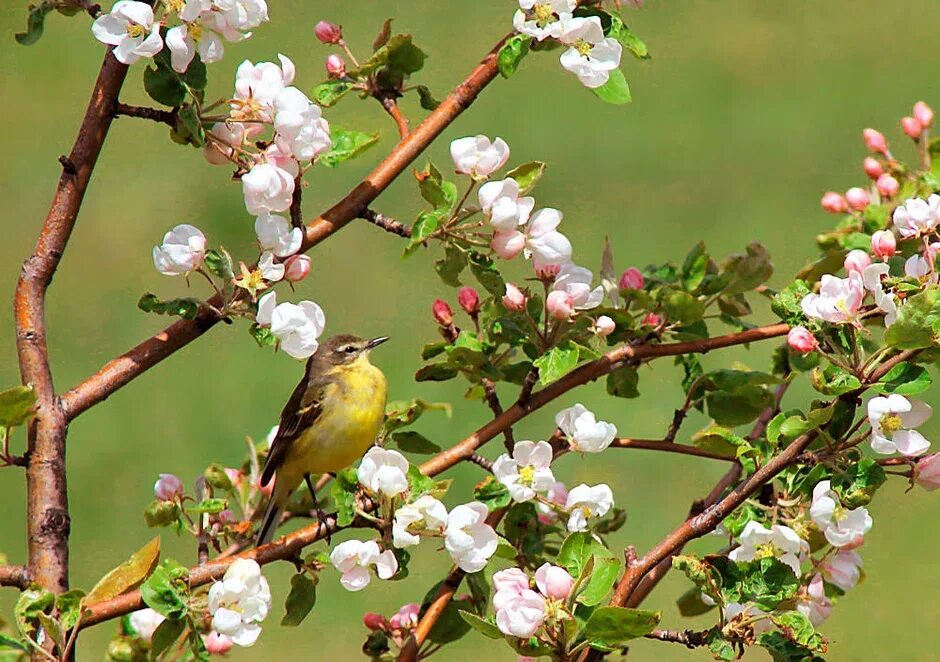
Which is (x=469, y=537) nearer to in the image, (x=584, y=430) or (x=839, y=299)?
(x=584, y=430)

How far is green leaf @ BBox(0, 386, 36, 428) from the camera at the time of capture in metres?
1.66

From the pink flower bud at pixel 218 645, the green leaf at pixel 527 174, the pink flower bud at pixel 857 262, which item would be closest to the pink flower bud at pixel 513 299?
the green leaf at pixel 527 174

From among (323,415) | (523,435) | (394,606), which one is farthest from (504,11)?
(323,415)

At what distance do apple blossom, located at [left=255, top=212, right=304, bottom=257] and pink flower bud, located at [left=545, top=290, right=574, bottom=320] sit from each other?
15.9 inches

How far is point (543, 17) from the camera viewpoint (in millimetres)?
1870

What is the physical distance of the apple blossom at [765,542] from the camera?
69.1 inches

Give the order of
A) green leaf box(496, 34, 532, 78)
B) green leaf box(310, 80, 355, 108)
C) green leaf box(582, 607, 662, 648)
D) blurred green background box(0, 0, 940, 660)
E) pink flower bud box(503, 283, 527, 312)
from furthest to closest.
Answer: blurred green background box(0, 0, 940, 660), green leaf box(310, 80, 355, 108), pink flower bud box(503, 283, 527, 312), green leaf box(496, 34, 532, 78), green leaf box(582, 607, 662, 648)

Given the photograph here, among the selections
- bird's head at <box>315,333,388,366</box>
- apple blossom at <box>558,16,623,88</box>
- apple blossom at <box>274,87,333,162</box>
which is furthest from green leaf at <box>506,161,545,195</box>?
bird's head at <box>315,333,388,366</box>

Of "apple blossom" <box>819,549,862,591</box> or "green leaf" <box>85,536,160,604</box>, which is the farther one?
"apple blossom" <box>819,549,862,591</box>

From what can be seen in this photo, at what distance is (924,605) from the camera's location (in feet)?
19.6

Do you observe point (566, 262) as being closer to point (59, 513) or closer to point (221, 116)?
point (221, 116)

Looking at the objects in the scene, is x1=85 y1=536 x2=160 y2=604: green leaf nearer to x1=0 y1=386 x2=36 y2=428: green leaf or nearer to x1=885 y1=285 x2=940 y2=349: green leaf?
x1=0 y1=386 x2=36 y2=428: green leaf

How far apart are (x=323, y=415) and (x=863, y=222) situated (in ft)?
4.20

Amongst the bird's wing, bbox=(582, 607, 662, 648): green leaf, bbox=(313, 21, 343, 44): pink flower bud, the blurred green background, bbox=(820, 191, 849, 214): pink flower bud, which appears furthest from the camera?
the blurred green background
